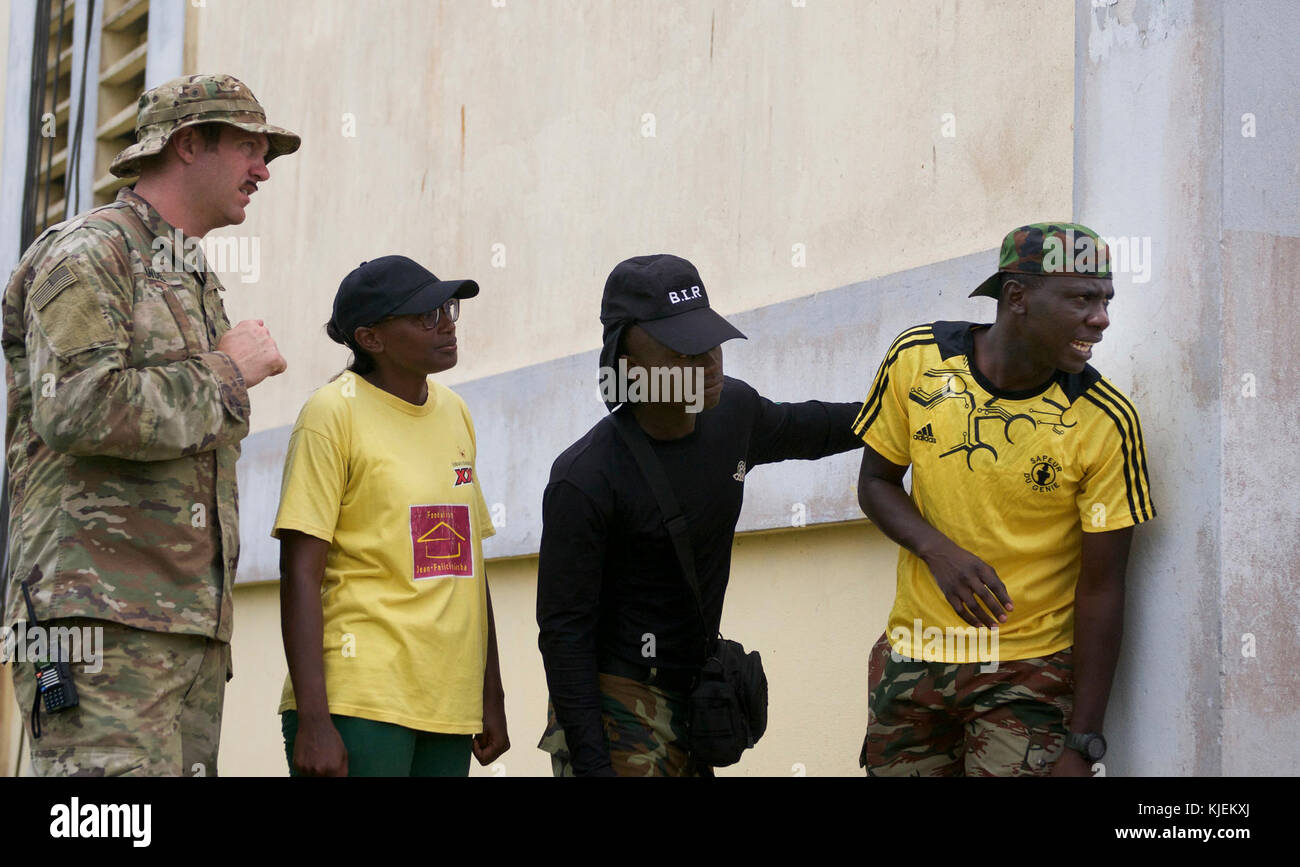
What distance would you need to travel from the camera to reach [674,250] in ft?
17.4

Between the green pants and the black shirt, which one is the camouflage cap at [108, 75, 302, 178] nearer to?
the black shirt

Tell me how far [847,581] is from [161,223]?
A: 2212 mm

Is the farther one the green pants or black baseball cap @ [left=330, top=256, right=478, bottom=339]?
black baseball cap @ [left=330, top=256, right=478, bottom=339]

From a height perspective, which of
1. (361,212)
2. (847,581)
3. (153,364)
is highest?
(361,212)

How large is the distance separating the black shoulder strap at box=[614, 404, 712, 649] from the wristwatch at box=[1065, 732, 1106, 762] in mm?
820

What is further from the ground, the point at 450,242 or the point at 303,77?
the point at 303,77

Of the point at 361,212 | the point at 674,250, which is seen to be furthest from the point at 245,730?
the point at 674,250

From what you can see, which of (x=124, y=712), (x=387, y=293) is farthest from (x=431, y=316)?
(x=124, y=712)

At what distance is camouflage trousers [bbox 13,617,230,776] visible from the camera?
118 inches

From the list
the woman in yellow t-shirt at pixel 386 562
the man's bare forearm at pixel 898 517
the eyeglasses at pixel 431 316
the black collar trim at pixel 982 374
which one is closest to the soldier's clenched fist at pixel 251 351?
the woman in yellow t-shirt at pixel 386 562

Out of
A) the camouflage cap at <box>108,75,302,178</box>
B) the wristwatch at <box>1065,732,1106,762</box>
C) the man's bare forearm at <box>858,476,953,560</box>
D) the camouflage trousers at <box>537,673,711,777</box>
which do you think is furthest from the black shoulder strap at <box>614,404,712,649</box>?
the camouflage cap at <box>108,75,302,178</box>

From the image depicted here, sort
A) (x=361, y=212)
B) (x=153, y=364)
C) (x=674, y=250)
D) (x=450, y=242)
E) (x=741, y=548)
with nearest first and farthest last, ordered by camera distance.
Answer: (x=153, y=364) < (x=741, y=548) < (x=674, y=250) < (x=450, y=242) < (x=361, y=212)

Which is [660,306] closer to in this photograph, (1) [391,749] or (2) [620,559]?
(2) [620,559]
